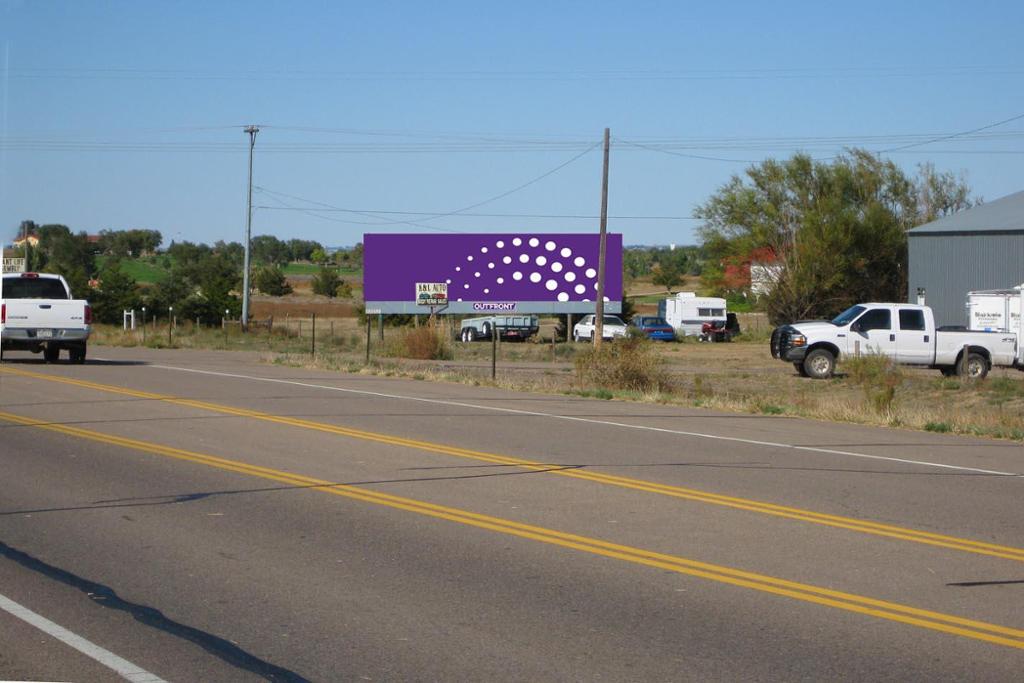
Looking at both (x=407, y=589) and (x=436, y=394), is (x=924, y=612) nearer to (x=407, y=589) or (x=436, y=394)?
(x=407, y=589)

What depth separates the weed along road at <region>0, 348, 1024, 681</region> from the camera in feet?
21.1

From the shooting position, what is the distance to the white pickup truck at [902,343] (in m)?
33.2

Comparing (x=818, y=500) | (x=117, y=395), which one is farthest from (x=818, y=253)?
(x=818, y=500)

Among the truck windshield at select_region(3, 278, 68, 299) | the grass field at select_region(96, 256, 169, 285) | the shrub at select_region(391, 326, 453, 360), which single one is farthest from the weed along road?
the grass field at select_region(96, 256, 169, 285)

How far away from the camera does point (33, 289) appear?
29.5 metres

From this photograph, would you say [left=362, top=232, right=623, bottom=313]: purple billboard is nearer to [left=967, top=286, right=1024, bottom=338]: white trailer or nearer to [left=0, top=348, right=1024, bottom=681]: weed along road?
[left=967, top=286, right=1024, bottom=338]: white trailer

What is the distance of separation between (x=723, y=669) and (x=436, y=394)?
1738cm

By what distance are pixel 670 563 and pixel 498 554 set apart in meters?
1.22

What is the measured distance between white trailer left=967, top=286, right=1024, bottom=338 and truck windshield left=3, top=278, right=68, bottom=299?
2480 cm

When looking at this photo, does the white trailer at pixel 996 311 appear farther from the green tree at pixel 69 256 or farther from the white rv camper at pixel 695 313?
the green tree at pixel 69 256

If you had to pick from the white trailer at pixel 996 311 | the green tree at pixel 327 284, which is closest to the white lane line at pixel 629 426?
the white trailer at pixel 996 311

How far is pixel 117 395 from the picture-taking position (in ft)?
69.2

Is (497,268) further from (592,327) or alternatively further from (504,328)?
(592,327)

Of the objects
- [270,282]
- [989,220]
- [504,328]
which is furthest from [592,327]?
[270,282]
